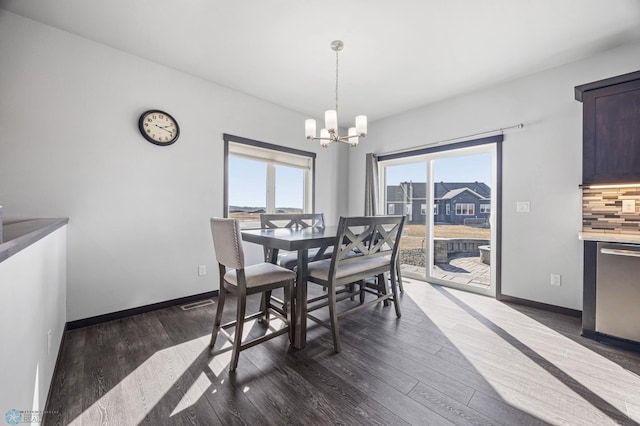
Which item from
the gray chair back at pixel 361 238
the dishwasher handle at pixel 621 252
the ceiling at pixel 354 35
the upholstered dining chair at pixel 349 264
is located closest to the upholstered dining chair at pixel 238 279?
the upholstered dining chair at pixel 349 264

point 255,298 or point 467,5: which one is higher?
point 467,5

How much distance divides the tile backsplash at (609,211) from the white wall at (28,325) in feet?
13.4

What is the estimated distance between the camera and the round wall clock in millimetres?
2641

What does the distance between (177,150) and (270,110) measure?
1.45m

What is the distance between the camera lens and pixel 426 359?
1.87m

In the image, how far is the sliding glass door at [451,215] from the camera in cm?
338

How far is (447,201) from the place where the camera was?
12.2 feet

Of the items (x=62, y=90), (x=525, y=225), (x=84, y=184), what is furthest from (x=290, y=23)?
(x=525, y=225)

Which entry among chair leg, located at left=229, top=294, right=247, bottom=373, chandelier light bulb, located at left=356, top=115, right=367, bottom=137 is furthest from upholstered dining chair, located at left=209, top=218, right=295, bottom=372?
chandelier light bulb, located at left=356, top=115, right=367, bottom=137

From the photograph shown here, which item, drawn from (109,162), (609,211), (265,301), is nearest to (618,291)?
(609,211)

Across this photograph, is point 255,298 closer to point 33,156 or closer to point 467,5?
point 33,156

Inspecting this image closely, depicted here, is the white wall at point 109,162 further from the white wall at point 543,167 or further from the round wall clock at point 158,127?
the white wall at point 543,167

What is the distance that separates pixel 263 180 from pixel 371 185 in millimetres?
1777

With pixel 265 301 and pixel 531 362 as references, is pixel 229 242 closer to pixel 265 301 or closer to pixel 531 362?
pixel 265 301
